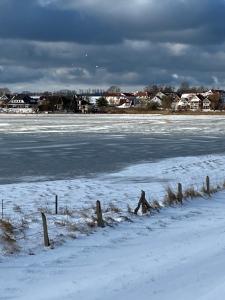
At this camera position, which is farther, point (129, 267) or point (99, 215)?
point (99, 215)

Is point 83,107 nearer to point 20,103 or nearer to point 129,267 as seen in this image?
point 20,103

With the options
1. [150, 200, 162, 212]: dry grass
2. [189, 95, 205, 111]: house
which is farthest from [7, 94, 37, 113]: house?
[150, 200, 162, 212]: dry grass

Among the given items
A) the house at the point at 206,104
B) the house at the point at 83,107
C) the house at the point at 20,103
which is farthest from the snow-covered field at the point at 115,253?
the house at the point at 20,103

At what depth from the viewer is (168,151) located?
1243 inches

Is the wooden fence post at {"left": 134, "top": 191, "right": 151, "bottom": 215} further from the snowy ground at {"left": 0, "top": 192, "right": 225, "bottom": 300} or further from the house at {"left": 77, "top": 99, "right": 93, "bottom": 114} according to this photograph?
the house at {"left": 77, "top": 99, "right": 93, "bottom": 114}

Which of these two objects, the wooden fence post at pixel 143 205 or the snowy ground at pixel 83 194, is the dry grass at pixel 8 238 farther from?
the wooden fence post at pixel 143 205

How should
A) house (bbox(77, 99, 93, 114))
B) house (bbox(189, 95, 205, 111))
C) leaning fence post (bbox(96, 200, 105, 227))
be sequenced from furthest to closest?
house (bbox(189, 95, 205, 111)) → house (bbox(77, 99, 93, 114)) → leaning fence post (bbox(96, 200, 105, 227))

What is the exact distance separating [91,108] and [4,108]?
177 ft

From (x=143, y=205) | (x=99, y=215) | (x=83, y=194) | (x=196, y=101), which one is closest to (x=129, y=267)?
(x=99, y=215)

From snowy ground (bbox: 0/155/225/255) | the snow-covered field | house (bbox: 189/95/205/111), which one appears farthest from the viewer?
house (bbox: 189/95/205/111)

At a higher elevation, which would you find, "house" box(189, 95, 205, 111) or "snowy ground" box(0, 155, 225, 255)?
"house" box(189, 95, 205, 111)

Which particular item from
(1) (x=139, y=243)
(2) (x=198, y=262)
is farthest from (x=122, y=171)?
(2) (x=198, y=262)

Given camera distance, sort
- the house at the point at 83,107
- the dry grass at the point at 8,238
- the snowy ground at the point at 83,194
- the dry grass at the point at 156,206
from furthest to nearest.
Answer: the house at the point at 83,107, the dry grass at the point at 156,206, the snowy ground at the point at 83,194, the dry grass at the point at 8,238

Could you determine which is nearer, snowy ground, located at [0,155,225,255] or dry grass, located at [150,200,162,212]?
snowy ground, located at [0,155,225,255]
